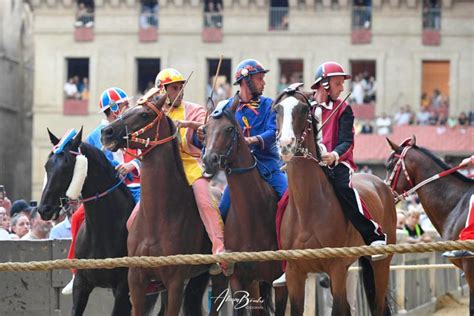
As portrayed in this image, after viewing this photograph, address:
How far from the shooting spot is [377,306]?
12742mm

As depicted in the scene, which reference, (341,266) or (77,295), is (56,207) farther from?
(341,266)

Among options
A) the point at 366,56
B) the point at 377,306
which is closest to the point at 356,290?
the point at 377,306

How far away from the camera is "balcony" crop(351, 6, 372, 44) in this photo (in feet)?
168

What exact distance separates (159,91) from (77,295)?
6.91 feet

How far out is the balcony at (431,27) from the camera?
5097cm

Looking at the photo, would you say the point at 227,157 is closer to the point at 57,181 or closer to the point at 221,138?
the point at 221,138

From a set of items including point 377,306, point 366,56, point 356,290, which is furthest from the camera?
point 366,56

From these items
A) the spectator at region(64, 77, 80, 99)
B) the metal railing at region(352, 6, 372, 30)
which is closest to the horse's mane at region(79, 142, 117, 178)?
the metal railing at region(352, 6, 372, 30)

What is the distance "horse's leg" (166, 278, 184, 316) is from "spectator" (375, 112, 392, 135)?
119 ft

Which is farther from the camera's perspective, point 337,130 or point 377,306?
point 377,306

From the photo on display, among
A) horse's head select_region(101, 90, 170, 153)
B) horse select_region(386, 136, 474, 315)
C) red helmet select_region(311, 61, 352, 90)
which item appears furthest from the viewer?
horse select_region(386, 136, 474, 315)

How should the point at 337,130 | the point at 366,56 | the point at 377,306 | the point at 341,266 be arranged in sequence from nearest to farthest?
1. the point at 341,266
2. the point at 337,130
3. the point at 377,306
4. the point at 366,56

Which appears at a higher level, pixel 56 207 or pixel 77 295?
pixel 56 207

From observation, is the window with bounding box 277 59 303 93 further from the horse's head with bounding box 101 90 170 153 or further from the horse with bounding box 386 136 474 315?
the horse's head with bounding box 101 90 170 153
